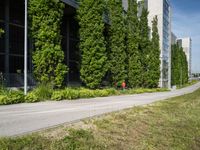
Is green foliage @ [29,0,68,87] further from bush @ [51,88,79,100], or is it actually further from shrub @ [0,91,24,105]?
shrub @ [0,91,24,105]

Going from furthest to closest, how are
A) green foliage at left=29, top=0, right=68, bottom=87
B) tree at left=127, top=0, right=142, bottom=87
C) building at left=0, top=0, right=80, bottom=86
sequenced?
tree at left=127, top=0, right=142, bottom=87 → building at left=0, top=0, right=80, bottom=86 → green foliage at left=29, top=0, right=68, bottom=87

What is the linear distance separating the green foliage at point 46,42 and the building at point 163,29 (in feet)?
164

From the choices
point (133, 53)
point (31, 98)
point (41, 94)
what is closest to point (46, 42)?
point (41, 94)

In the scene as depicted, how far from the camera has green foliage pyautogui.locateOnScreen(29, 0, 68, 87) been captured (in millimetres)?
23594

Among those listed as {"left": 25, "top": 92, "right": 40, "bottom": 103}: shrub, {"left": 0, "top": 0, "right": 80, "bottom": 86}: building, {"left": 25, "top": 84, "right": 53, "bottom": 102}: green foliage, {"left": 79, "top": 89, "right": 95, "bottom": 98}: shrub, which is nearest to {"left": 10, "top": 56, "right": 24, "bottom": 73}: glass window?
{"left": 0, "top": 0, "right": 80, "bottom": 86}: building

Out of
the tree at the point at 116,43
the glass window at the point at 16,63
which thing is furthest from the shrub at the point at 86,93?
the tree at the point at 116,43

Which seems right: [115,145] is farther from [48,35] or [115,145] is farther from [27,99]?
[48,35]

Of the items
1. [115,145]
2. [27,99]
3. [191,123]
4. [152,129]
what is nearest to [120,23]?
[27,99]

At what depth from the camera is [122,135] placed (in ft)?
33.6

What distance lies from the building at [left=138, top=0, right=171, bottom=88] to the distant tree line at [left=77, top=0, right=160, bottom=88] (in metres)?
23.1

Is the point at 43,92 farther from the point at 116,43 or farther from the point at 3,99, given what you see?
the point at 116,43

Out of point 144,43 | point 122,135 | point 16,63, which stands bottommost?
point 122,135

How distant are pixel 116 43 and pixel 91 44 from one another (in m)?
7.65

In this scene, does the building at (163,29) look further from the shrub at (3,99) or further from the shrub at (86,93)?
the shrub at (3,99)
